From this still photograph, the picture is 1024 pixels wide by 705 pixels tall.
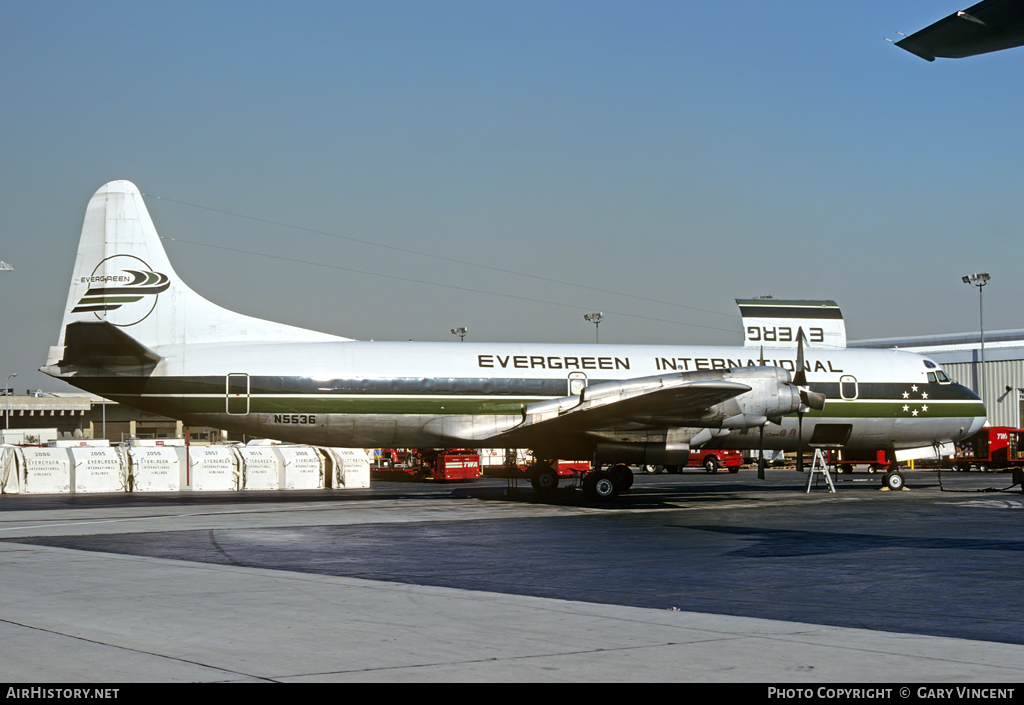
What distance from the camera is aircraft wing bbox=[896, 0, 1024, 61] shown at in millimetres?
8396

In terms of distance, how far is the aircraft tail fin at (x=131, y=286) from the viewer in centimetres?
2670

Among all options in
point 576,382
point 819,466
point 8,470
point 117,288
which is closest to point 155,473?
point 8,470

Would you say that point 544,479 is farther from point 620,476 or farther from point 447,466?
point 447,466

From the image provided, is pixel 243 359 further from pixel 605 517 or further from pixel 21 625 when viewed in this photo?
pixel 21 625

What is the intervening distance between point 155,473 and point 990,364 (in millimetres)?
64263

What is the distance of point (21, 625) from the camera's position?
844cm

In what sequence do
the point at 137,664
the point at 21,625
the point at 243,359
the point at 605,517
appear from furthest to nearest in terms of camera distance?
the point at 243,359, the point at 605,517, the point at 21,625, the point at 137,664

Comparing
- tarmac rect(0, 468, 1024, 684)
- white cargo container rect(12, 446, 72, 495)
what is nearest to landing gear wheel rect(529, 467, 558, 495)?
tarmac rect(0, 468, 1024, 684)

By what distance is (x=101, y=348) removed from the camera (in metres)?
24.9

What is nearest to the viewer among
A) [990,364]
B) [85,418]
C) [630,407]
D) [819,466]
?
[630,407]

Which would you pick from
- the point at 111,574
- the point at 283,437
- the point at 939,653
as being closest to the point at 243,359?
the point at 283,437

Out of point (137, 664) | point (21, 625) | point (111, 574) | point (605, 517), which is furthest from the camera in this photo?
point (605, 517)

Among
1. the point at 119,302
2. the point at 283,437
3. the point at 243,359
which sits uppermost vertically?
the point at 119,302

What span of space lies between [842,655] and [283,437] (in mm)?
21438
